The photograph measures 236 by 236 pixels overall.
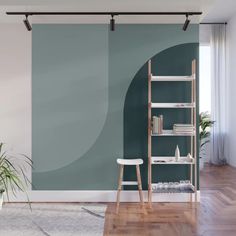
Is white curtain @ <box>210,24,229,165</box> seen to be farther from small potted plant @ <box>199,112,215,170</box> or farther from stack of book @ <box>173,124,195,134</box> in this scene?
stack of book @ <box>173,124,195,134</box>

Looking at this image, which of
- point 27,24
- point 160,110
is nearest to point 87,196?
point 160,110

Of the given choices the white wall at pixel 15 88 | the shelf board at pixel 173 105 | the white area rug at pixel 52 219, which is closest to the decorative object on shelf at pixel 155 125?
the shelf board at pixel 173 105

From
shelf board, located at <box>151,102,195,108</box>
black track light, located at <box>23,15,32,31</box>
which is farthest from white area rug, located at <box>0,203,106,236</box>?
black track light, located at <box>23,15,32,31</box>

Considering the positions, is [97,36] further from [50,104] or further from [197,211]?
[197,211]

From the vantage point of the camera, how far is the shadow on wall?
14.4 ft

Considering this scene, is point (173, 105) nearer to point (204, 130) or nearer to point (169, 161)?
point (169, 161)

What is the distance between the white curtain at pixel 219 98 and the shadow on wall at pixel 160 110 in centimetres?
299

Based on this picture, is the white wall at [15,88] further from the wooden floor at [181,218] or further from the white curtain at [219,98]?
the white curtain at [219,98]

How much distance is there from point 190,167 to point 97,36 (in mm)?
2246

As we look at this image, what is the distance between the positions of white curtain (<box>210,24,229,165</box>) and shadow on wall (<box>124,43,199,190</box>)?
2.99 m

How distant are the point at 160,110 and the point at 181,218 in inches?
58.2

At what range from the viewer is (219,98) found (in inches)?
281

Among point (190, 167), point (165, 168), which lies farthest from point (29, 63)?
point (190, 167)

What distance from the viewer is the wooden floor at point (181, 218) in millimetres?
3236
